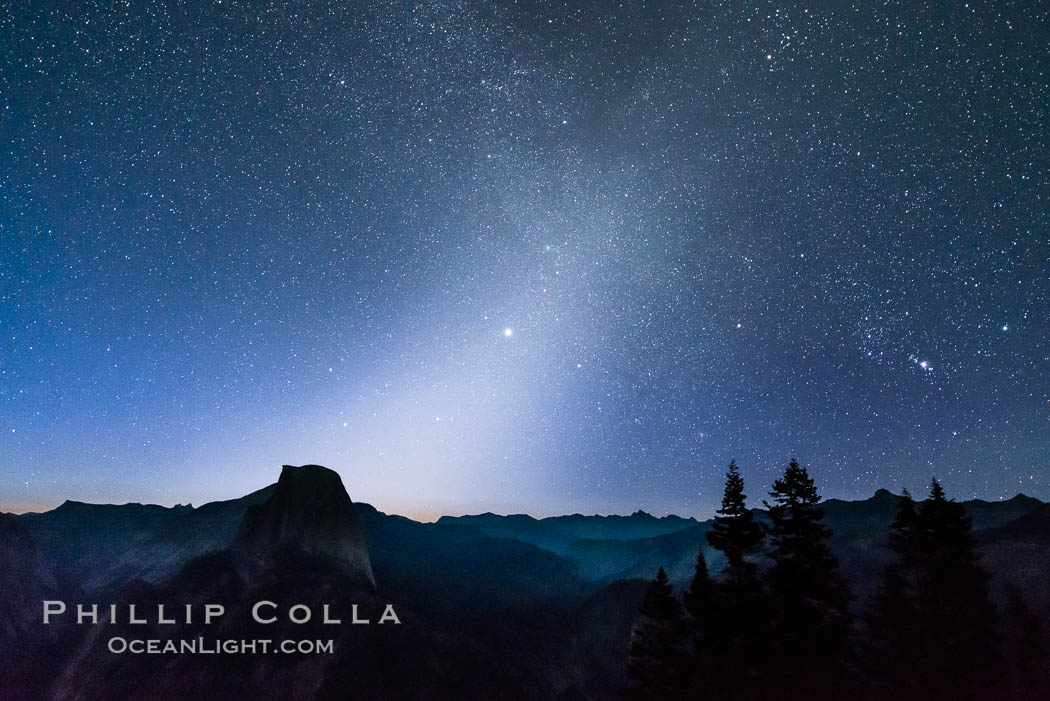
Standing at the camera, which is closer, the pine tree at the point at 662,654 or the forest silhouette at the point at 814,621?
the forest silhouette at the point at 814,621

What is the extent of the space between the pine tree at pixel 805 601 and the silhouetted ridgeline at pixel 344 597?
178mm

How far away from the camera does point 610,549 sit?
16350 centimetres

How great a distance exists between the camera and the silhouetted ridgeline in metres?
50.7

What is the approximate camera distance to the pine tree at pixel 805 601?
1470 centimetres

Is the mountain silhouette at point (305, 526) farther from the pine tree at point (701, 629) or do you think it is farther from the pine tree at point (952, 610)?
the pine tree at point (952, 610)

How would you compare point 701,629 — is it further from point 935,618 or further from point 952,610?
point 952,610

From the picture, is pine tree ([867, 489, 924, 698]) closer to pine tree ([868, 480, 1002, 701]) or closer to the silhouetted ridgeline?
pine tree ([868, 480, 1002, 701])

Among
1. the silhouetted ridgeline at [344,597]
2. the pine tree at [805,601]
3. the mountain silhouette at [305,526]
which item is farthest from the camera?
the mountain silhouette at [305,526]

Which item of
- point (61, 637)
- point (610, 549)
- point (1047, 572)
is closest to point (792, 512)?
point (1047, 572)

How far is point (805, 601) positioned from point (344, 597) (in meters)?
57.3

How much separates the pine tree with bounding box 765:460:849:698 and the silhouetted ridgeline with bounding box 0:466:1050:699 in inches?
7.0

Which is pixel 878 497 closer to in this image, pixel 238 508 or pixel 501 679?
pixel 501 679

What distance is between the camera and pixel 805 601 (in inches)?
598

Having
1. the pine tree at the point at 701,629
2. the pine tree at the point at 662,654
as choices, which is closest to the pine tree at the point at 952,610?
the pine tree at the point at 701,629
